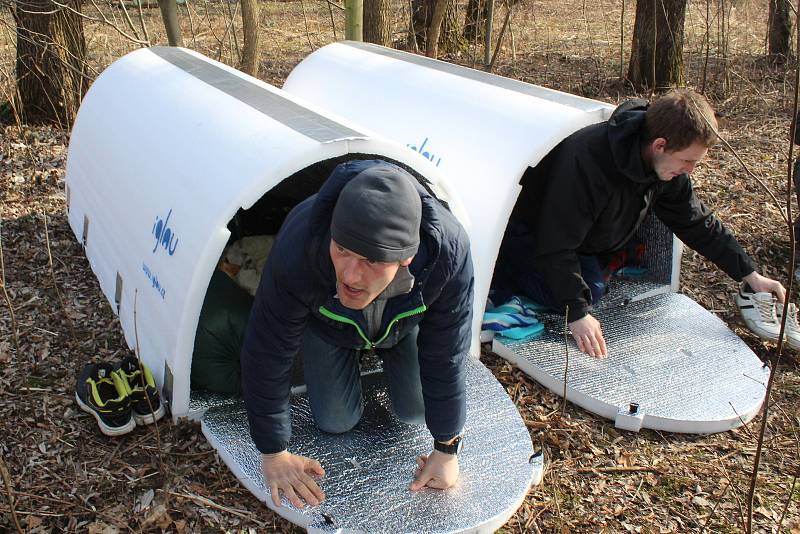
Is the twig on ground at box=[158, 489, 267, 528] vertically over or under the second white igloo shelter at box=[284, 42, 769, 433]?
under

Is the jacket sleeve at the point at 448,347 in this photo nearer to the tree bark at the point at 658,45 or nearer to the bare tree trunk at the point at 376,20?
the bare tree trunk at the point at 376,20

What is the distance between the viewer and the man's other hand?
383 centimetres

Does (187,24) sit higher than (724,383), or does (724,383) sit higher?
(187,24)

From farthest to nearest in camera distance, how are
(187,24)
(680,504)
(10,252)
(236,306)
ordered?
1. (187,24)
2. (10,252)
3. (236,306)
4. (680,504)

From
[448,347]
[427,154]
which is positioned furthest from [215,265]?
[427,154]

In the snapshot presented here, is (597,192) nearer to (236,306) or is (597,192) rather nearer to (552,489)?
(552,489)

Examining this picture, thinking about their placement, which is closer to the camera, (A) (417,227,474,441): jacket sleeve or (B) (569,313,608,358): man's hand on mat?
(A) (417,227,474,441): jacket sleeve

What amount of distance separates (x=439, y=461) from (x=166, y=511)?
3.37 ft

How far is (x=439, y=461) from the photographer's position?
2.74 m

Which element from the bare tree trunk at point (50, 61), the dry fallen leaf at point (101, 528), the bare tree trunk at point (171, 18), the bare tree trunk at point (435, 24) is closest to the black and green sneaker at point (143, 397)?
the dry fallen leaf at point (101, 528)

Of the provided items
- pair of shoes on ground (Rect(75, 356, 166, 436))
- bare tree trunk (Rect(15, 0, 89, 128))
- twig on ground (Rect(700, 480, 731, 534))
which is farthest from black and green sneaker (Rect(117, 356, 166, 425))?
bare tree trunk (Rect(15, 0, 89, 128))

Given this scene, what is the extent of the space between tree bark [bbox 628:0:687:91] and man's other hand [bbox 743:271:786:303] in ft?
14.6

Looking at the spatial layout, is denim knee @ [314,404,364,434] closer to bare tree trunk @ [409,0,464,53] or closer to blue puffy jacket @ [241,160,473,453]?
blue puffy jacket @ [241,160,473,453]

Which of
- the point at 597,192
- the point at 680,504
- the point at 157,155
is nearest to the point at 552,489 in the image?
the point at 680,504
